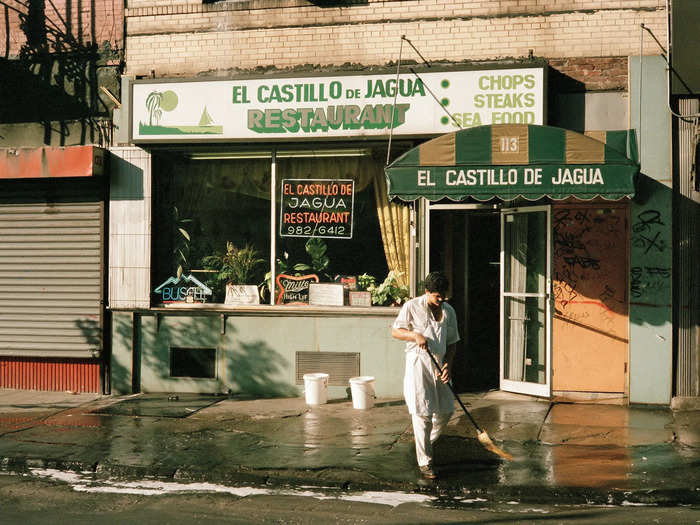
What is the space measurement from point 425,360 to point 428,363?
0.13 ft

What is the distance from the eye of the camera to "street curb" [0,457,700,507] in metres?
6.58

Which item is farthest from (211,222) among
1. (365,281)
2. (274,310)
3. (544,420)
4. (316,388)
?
(544,420)

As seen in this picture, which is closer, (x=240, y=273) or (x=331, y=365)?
(x=331, y=365)

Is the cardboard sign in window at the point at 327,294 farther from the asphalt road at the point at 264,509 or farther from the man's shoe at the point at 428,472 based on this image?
the asphalt road at the point at 264,509

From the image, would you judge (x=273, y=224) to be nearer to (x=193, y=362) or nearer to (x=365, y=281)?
(x=365, y=281)

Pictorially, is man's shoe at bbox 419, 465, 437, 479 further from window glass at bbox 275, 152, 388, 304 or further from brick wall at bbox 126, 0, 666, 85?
brick wall at bbox 126, 0, 666, 85

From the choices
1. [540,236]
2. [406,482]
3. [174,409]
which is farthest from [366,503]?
[540,236]

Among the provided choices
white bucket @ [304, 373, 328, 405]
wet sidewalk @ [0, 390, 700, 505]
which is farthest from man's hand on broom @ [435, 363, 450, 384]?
white bucket @ [304, 373, 328, 405]

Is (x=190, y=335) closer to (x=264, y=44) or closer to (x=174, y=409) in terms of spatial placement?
(x=174, y=409)

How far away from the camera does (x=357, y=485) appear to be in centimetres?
707

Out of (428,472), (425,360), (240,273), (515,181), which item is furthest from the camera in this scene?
(240,273)

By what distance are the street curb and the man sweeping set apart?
427 mm

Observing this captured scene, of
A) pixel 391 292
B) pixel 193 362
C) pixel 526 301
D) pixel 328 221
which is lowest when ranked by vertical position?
pixel 193 362

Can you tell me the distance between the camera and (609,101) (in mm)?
10391
